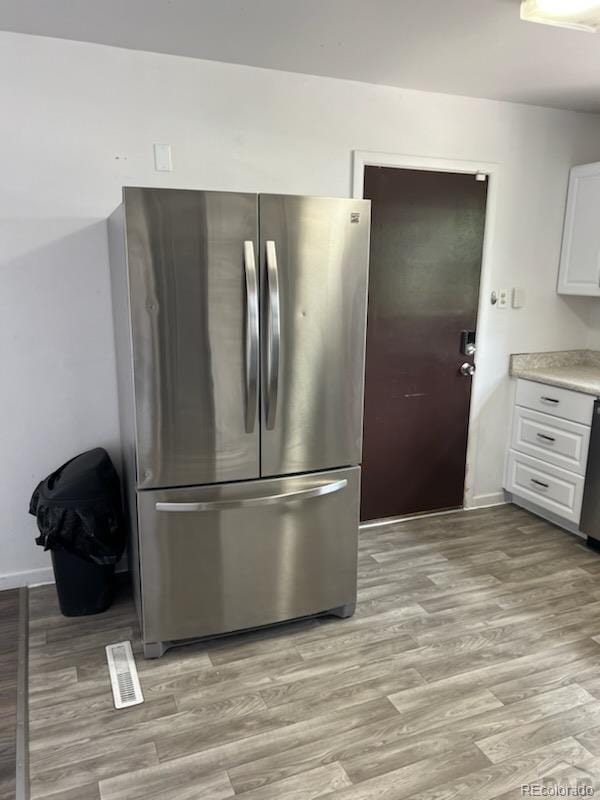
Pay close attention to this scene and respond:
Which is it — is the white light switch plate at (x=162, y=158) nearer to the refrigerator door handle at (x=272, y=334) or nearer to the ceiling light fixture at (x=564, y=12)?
the refrigerator door handle at (x=272, y=334)

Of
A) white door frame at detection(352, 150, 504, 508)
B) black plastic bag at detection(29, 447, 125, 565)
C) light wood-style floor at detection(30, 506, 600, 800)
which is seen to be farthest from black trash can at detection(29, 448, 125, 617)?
white door frame at detection(352, 150, 504, 508)

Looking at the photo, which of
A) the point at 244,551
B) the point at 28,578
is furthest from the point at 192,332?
the point at 28,578

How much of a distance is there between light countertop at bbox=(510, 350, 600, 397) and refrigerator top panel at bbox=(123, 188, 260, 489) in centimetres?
202

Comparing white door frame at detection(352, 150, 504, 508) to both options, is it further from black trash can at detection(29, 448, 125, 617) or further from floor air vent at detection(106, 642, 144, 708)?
floor air vent at detection(106, 642, 144, 708)

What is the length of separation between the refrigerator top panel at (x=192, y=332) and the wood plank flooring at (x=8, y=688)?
2.89 ft

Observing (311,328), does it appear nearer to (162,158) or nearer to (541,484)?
(162,158)

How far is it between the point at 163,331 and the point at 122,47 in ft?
4.50

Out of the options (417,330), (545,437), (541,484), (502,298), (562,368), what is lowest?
(541,484)

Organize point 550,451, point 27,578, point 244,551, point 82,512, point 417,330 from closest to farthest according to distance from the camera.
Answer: point 244,551 < point 82,512 < point 27,578 < point 417,330 < point 550,451

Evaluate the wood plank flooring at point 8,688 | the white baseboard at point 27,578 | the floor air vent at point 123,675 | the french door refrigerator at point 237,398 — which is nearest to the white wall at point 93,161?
the white baseboard at point 27,578

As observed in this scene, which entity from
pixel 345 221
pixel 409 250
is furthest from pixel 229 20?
pixel 409 250

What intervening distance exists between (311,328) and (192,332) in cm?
47

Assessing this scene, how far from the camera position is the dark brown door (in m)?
3.20

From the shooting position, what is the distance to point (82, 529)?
247cm
